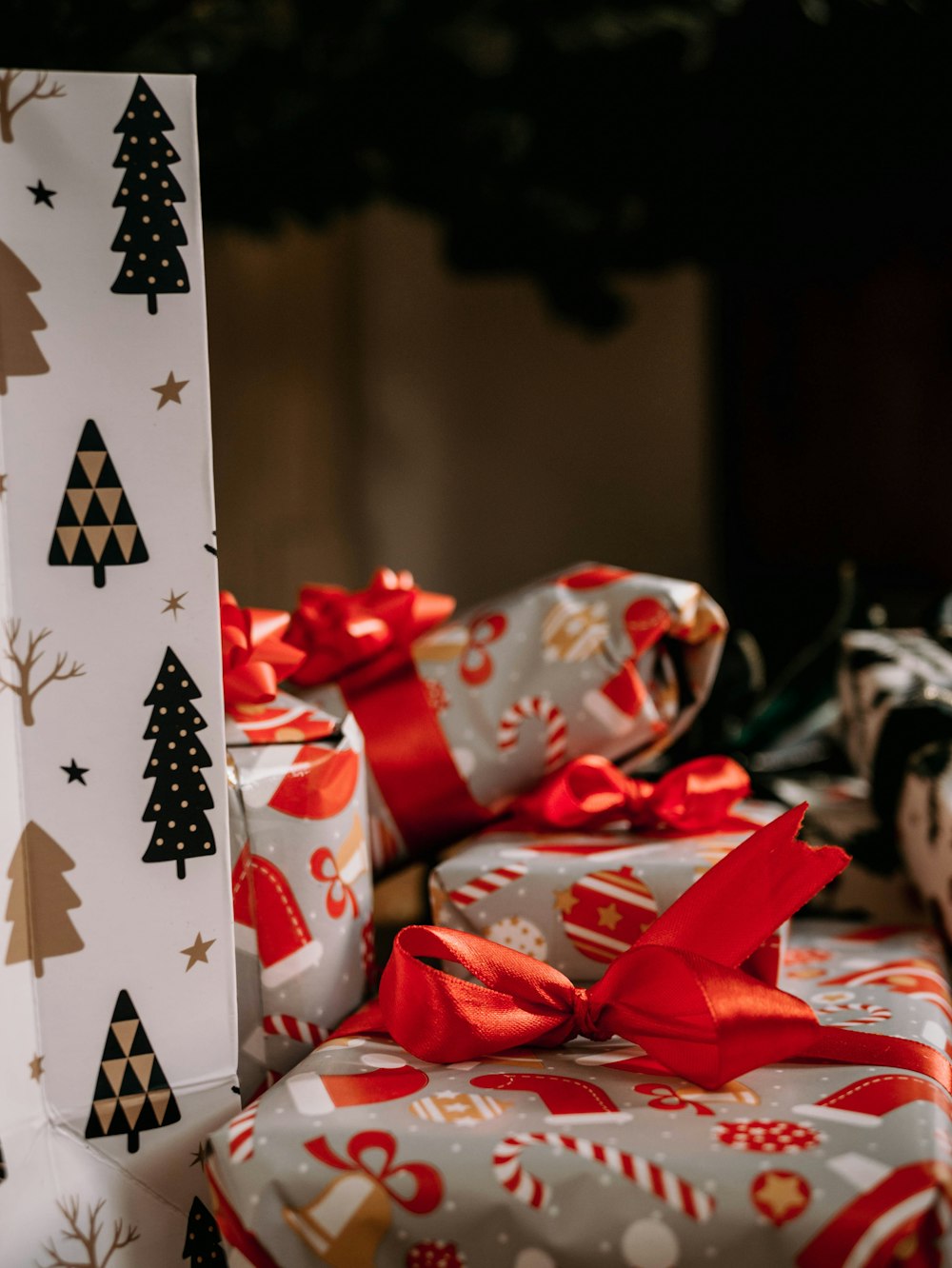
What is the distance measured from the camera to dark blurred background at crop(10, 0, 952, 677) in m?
0.90

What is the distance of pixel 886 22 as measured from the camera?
0.89 metres

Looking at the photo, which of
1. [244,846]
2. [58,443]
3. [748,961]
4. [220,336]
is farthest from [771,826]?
[220,336]

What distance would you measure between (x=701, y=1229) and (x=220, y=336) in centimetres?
104

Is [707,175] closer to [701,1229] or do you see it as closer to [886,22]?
[886,22]

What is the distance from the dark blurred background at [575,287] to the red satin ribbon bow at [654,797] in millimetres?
281

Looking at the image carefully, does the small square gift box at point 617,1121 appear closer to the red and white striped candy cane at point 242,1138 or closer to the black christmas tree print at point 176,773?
the red and white striped candy cane at point 242,1138

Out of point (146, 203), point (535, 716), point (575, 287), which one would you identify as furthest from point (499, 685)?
point (575, 287)

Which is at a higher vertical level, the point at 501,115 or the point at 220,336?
the point at 501,115

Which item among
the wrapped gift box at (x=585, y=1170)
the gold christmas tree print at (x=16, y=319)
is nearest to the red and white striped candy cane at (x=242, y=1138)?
the wrapped gift box at (x=585, y=1170)

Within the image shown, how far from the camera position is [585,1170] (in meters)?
0.41

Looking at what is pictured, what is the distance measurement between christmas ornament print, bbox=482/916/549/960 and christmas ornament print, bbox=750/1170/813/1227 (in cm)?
19

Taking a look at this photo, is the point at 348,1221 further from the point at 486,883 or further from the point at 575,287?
the point at 575,287

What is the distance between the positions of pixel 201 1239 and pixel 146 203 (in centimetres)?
44

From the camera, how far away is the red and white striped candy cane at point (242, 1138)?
16.7 inches
